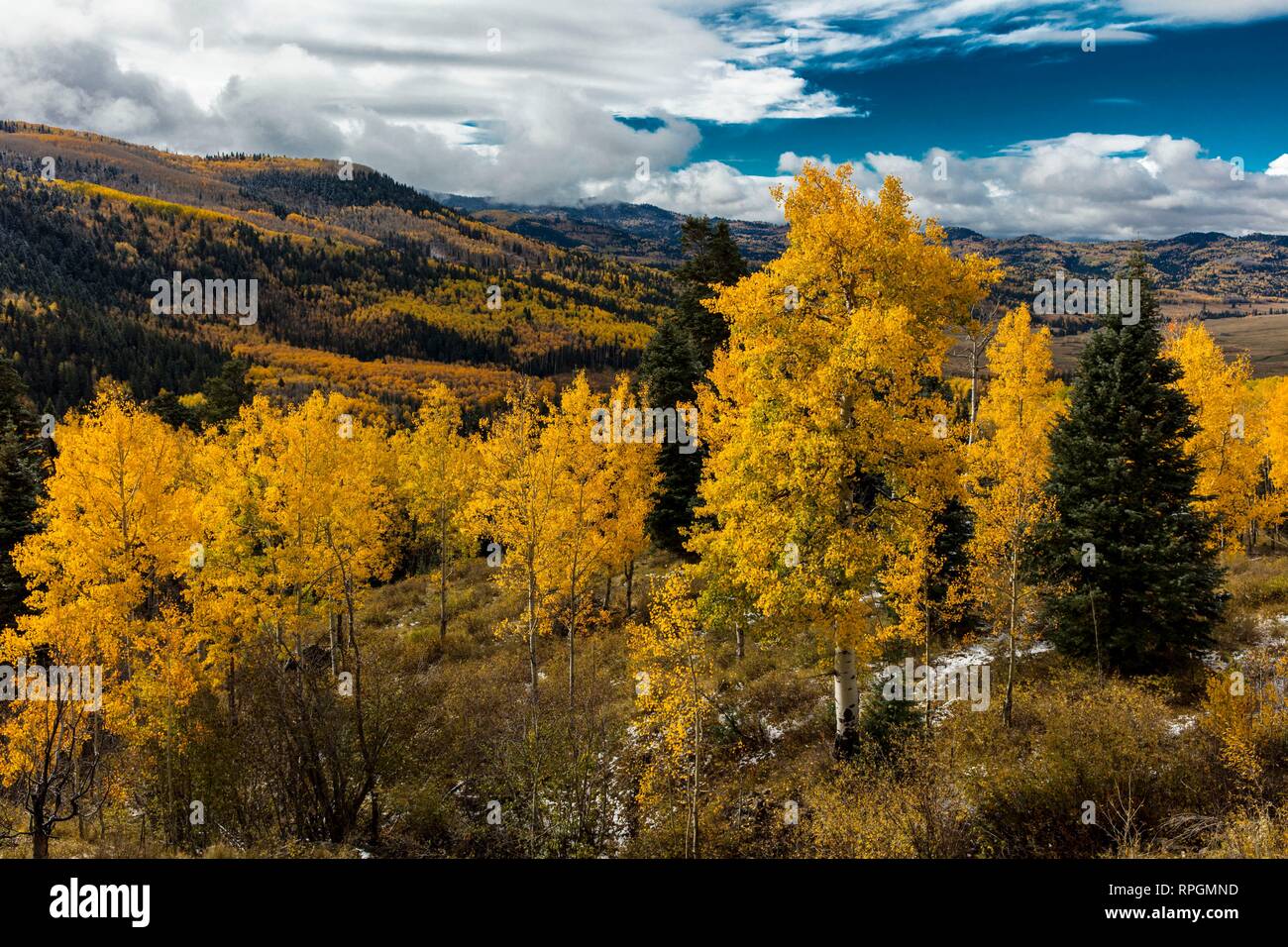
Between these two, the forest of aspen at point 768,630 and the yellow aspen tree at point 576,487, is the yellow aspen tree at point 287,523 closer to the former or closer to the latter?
the forest of aspen at point 768,630

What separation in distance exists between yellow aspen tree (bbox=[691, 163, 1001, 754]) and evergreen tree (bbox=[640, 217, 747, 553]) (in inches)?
699

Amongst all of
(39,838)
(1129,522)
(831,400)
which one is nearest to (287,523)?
(39,838)

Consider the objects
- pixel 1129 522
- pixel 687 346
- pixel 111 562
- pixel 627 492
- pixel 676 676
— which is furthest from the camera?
pixel 687 346

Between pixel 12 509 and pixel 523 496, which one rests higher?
pixel 523 496

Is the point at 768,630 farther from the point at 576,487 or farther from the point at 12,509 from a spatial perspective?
the point at 12,509

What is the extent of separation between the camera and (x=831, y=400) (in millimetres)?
14836

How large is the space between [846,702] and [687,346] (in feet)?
77.1

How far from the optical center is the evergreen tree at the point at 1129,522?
1869cm

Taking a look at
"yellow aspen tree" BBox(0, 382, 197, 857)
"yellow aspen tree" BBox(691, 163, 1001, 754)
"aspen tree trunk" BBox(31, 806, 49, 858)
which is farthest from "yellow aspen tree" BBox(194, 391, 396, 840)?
"yellow aspen tree" BBox(691, 163, 1001, 754)

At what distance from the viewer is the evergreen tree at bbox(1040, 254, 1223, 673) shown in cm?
1869

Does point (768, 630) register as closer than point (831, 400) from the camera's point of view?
No

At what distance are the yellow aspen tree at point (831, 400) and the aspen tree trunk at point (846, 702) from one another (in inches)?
20.3

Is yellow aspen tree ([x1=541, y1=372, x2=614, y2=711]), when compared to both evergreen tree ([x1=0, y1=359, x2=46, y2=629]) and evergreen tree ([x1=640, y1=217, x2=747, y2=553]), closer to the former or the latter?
evergreen tree ([x1=640, y1=217, x2=747, y2=553])
